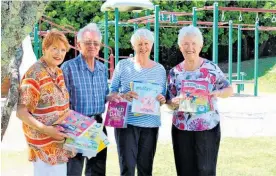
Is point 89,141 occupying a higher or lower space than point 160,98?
lower

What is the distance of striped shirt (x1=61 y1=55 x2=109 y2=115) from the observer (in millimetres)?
4121

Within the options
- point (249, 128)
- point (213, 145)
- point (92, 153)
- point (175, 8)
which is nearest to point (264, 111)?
point (249, 128)

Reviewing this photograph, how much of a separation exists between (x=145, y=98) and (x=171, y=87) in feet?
0.86

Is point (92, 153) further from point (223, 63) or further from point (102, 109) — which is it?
point (223, 63)

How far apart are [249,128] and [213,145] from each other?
17.1 ft

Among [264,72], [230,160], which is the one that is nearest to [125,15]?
[264,72]

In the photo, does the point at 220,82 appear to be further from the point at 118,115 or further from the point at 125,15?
the point at 125,15

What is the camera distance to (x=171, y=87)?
4.31m

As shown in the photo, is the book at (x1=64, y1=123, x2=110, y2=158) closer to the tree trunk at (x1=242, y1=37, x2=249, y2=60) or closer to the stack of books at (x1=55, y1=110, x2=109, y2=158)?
the stack of books at (x1=55, y1=110, x2=109, y2=158)

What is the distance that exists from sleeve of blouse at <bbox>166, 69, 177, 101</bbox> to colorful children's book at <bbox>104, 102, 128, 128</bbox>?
0.37m

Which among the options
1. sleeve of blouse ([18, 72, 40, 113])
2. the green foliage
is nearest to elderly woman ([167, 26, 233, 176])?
sleeve of blouse ([18, 72, 40, 113])

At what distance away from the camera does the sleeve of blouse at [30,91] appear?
336cm

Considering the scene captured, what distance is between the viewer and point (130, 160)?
Answer: 4445 millimetres

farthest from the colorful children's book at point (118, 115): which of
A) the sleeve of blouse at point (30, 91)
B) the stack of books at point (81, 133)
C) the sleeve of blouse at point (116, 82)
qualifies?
the sleeve of blouse at point (30, 91)
